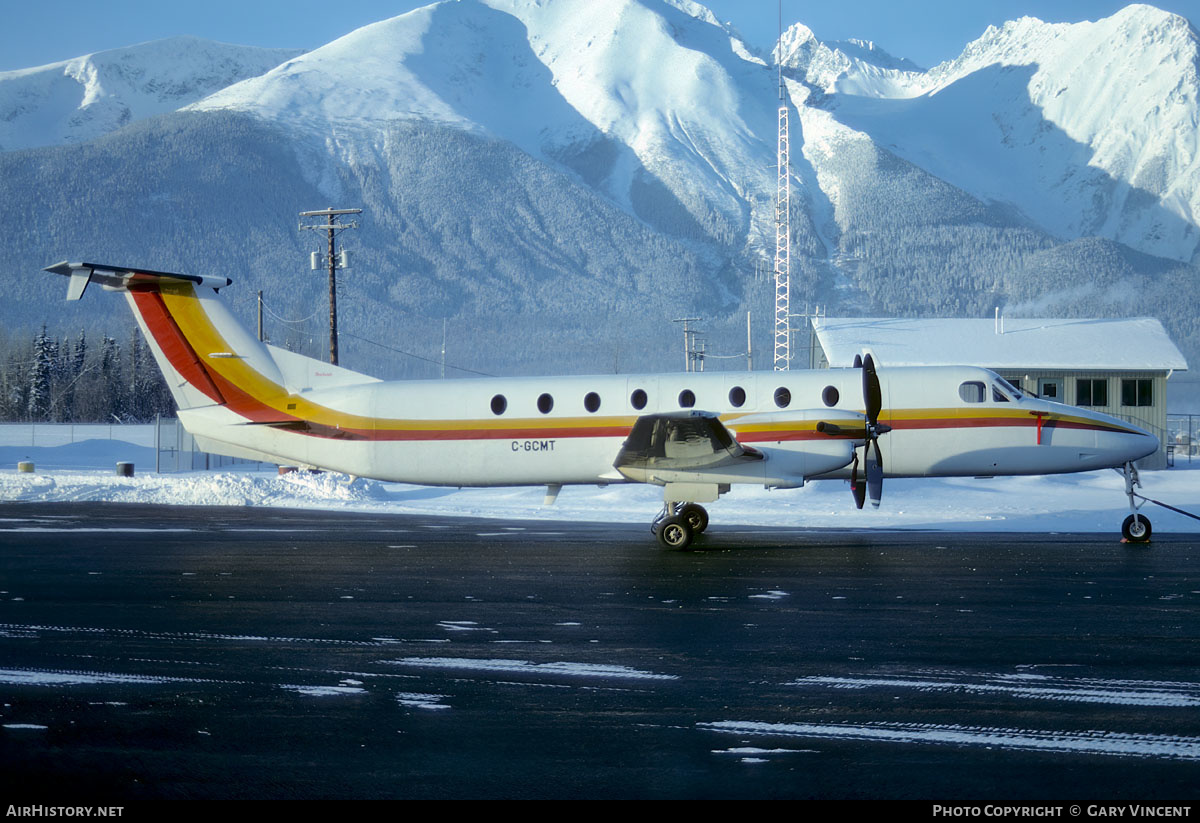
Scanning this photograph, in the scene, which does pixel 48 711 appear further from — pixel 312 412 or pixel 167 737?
pixel 312 412

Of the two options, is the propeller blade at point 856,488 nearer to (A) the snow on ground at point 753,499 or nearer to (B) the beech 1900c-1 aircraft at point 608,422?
(B) the beech 1900c-1 aircraft at point 608,422

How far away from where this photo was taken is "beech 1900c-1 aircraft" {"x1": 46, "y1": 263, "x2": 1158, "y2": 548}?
61.0 feet

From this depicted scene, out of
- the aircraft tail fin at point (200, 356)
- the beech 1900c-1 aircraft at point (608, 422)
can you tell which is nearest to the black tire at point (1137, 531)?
the beech 1900c-1 aircraft at point (608, 422)

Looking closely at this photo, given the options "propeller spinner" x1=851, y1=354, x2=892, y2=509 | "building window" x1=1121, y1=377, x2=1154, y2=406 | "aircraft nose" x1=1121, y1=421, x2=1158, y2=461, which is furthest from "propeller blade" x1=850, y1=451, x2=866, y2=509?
"building window" x1=1121, y1=377, x2=1154, y2=406

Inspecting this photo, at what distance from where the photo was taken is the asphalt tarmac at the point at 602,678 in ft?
21.2

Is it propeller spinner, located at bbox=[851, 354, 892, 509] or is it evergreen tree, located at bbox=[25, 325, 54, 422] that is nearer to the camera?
propeller spinner, located at bbox=[851, 354, 892, 509]

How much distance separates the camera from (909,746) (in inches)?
273

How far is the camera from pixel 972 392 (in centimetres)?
1981

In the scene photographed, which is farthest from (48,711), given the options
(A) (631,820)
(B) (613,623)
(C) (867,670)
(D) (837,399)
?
(D) (837,399)

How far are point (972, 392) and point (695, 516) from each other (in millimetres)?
5522

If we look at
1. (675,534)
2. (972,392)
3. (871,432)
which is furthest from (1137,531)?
(675,534)

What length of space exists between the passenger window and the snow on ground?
360cm

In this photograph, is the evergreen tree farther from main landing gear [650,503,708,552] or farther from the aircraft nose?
the aircraft nose

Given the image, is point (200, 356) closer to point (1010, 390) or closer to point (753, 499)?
point (753, 499)
